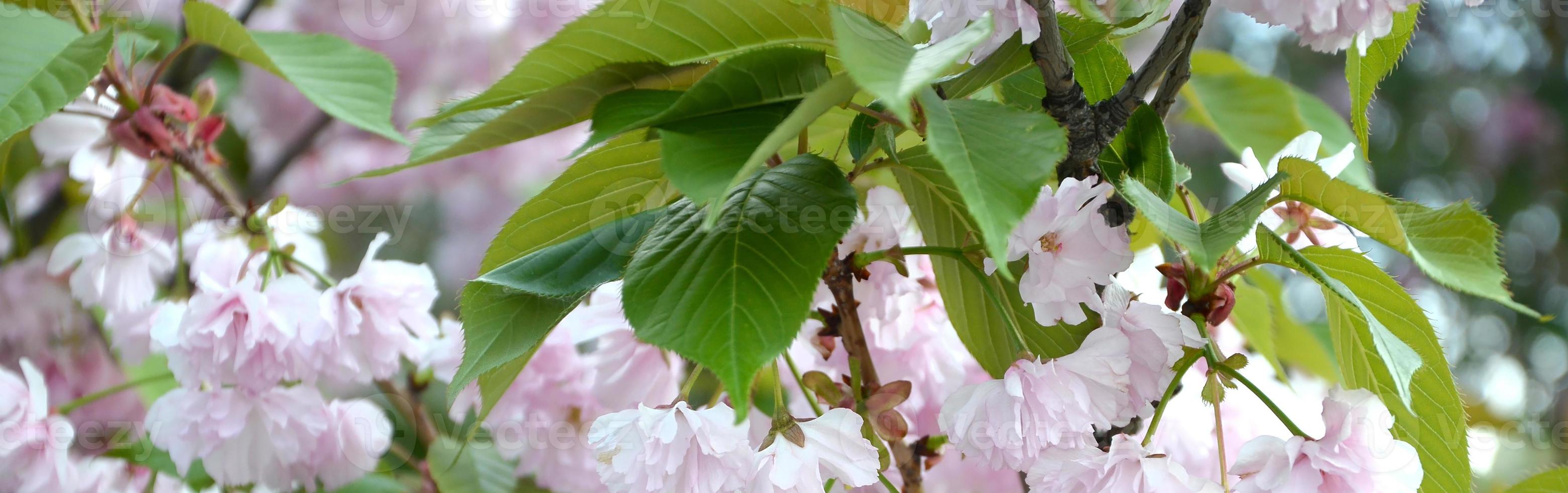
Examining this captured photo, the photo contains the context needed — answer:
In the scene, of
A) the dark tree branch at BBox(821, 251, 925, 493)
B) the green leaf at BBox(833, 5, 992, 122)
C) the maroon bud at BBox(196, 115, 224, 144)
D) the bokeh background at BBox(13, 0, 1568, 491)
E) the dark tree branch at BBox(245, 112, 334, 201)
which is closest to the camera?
the green leaf at BBox(833, 5, 992, 122)

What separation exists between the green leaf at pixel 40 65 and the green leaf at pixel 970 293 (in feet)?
1.23

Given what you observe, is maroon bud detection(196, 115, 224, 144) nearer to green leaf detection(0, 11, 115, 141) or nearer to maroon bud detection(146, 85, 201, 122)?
maroon bud detection(146, 85, 201, 122)

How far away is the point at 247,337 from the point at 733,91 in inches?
13.9

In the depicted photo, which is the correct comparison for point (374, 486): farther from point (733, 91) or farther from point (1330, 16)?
point (1330, 16)

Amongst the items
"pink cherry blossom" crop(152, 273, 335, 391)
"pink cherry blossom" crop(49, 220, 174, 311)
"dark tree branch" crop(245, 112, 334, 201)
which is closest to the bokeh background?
"dark tree branch" crop(245, 112, 334, 201)

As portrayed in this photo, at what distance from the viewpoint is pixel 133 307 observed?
0.70 m

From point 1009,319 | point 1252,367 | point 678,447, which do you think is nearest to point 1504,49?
point 1252,367

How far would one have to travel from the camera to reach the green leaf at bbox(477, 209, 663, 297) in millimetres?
341

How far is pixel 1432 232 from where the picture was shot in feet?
1.01

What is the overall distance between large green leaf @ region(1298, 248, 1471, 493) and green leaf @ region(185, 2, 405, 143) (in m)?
0.44

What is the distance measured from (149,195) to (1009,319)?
111cm

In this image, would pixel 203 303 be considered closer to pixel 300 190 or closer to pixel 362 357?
pixel 362 357

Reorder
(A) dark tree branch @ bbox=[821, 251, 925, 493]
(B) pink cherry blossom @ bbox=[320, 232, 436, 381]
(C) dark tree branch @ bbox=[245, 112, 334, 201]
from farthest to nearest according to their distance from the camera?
(C) dark tree branch @ bbox=[245, 112, 334, 201], (B) pink cherry blossom @ bbox=[320, 232, 436, 381], (A) dark tree branch @ bbox=[821, 251, 925, 493]

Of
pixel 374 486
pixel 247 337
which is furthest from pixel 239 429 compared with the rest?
pixel 374 486
